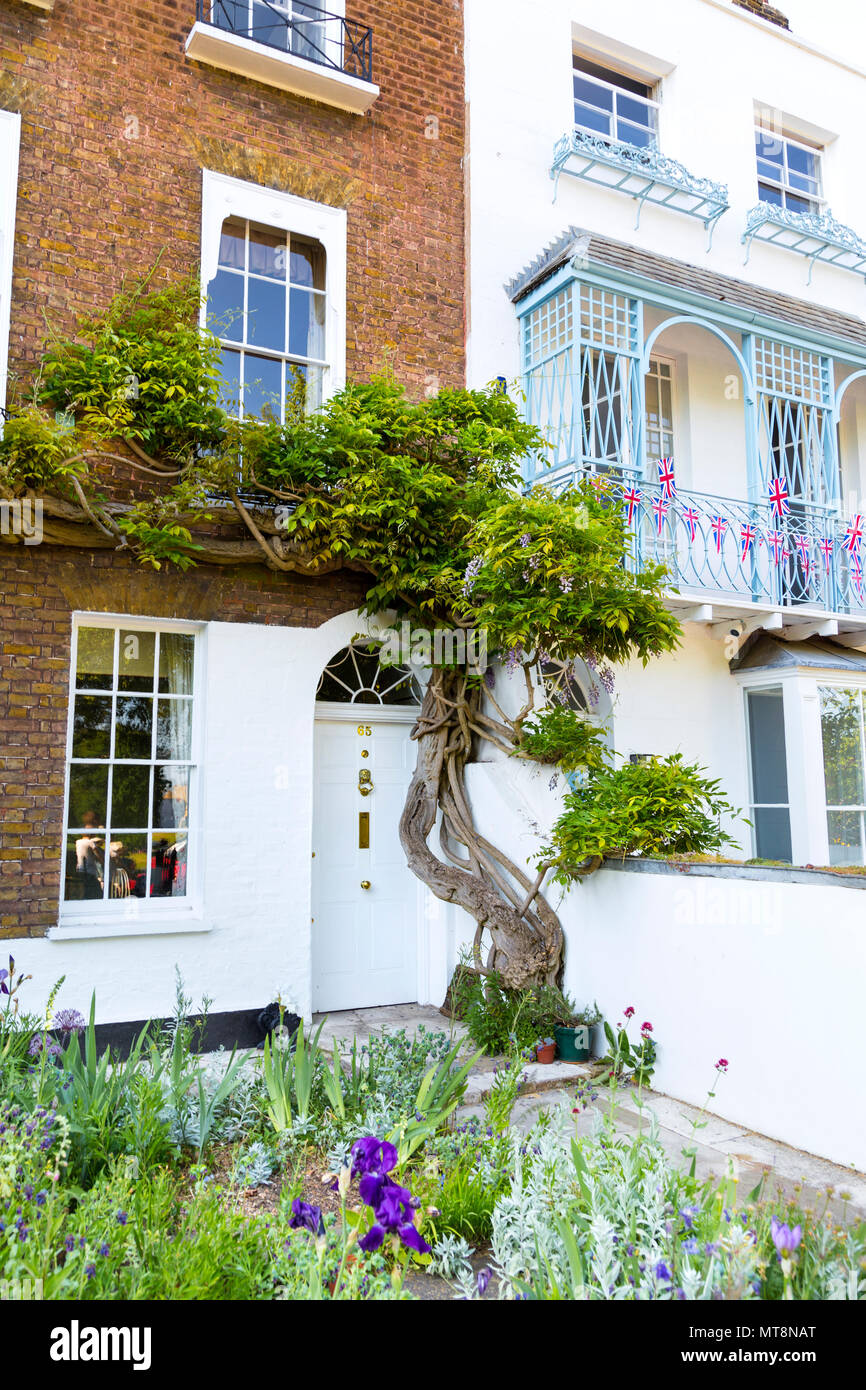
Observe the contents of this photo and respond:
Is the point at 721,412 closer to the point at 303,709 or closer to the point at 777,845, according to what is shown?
the point at 777,845

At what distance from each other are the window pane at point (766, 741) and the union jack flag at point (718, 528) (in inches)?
57.4

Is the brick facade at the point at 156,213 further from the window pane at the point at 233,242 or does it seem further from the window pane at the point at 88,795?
the window pane at the point at 233,242

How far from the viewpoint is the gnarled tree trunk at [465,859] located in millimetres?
6746

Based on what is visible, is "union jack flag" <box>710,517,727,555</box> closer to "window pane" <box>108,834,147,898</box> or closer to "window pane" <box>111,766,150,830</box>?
"window pane" <box>111,766,150,830</box>

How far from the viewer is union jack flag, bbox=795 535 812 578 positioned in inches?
350

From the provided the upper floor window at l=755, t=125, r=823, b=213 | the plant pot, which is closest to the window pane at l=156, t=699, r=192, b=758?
the plant pot

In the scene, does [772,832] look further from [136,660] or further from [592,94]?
[592,94]

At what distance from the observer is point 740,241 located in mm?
10266

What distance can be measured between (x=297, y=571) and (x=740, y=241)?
6.48 m

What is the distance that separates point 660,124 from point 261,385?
19.0 ft

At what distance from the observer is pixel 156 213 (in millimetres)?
7074

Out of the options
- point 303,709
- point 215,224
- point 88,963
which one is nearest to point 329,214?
point 215,224
